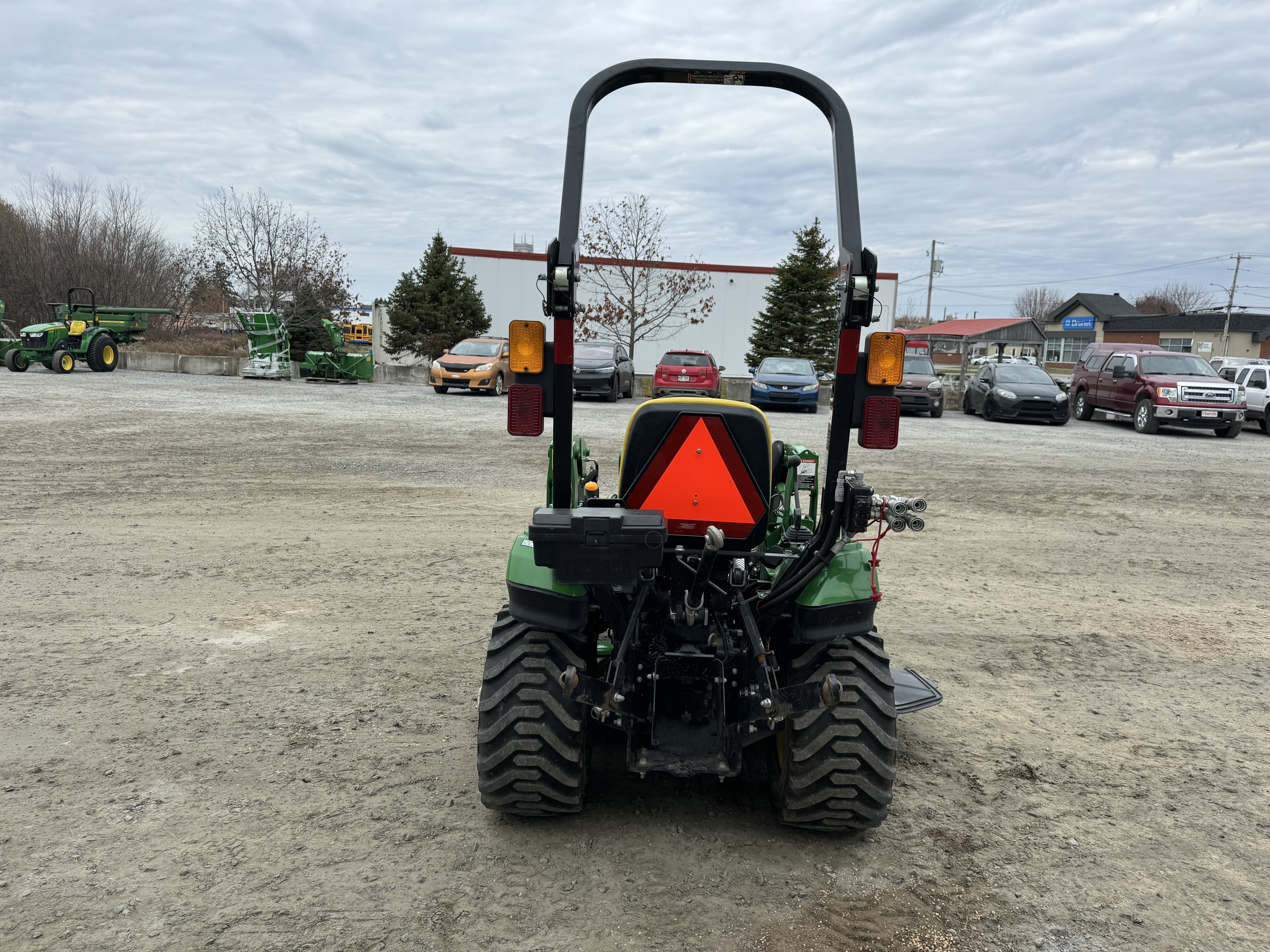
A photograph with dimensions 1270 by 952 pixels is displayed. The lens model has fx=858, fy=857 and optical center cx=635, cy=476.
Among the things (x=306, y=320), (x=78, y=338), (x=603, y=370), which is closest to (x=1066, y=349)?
(x=306, y=320)

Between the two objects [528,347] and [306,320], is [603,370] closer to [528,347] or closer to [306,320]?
[306,320]

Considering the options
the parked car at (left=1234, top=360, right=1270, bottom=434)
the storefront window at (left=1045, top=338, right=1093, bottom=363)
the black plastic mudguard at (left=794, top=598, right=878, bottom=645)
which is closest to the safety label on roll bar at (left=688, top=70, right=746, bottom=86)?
the black plastic mudguard at (left=794, top=598, right=878, bottom=645)

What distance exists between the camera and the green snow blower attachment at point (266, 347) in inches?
1034

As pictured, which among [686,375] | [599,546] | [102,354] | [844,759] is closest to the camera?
[599,546]

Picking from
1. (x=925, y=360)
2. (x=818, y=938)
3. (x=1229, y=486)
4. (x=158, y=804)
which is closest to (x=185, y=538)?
(x=158, y=804)

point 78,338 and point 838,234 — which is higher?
point 838,234

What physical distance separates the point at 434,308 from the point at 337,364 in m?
11.0

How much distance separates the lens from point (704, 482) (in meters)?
3.04

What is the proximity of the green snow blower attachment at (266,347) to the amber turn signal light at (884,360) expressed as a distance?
26.2 m

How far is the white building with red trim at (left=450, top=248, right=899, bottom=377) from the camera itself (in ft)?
125

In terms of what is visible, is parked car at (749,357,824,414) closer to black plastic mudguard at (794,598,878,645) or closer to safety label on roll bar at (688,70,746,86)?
safety label on roll bar at (688,70,746,86)

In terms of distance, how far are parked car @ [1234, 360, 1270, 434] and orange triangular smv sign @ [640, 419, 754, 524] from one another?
2092 cm

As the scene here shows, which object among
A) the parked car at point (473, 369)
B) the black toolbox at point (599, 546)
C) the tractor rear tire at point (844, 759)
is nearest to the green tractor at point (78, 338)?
the parked car at point (473, 369)

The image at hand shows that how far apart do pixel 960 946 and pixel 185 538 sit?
6600 millimetres
